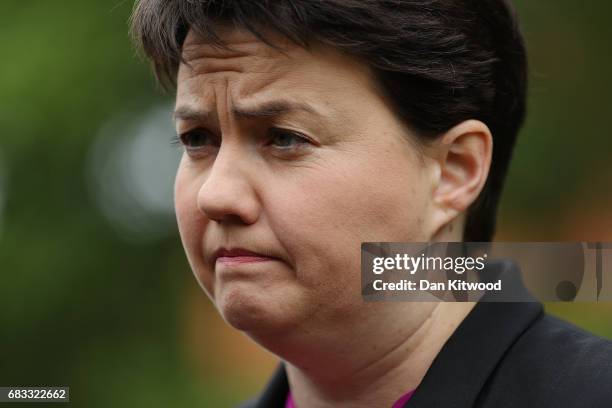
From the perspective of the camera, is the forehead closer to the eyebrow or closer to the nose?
the eyebrow

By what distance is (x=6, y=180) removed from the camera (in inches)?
279

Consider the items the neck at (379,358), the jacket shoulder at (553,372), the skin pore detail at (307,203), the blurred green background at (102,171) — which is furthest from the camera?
the blurred green background at (102,171)

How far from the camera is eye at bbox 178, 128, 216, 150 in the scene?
309 cm

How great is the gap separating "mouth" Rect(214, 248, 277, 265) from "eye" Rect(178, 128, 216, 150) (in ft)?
1.15

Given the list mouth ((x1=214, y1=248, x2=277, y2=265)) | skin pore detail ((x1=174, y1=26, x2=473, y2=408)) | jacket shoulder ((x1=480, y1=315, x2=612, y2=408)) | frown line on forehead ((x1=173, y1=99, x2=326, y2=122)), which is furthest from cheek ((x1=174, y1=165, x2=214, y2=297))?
jacket shoulder ((x1=480, y1=315, x2=612, y2=408))

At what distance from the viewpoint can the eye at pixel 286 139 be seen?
2.91 metres

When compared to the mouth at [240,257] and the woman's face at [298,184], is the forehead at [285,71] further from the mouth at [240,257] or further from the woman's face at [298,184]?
the mouth at [240,257]

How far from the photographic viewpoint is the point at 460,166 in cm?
314

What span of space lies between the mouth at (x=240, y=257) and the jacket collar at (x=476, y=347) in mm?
595

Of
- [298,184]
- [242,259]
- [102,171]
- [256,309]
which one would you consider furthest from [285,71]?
[102,171]

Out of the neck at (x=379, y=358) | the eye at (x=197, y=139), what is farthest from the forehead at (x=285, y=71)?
the neck at (x=379, y=358)

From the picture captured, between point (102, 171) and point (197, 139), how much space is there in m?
4.15

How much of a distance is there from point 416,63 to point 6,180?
4.74 meters

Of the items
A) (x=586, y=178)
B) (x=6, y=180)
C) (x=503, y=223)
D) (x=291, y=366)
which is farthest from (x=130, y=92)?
(x=291, y=366)
